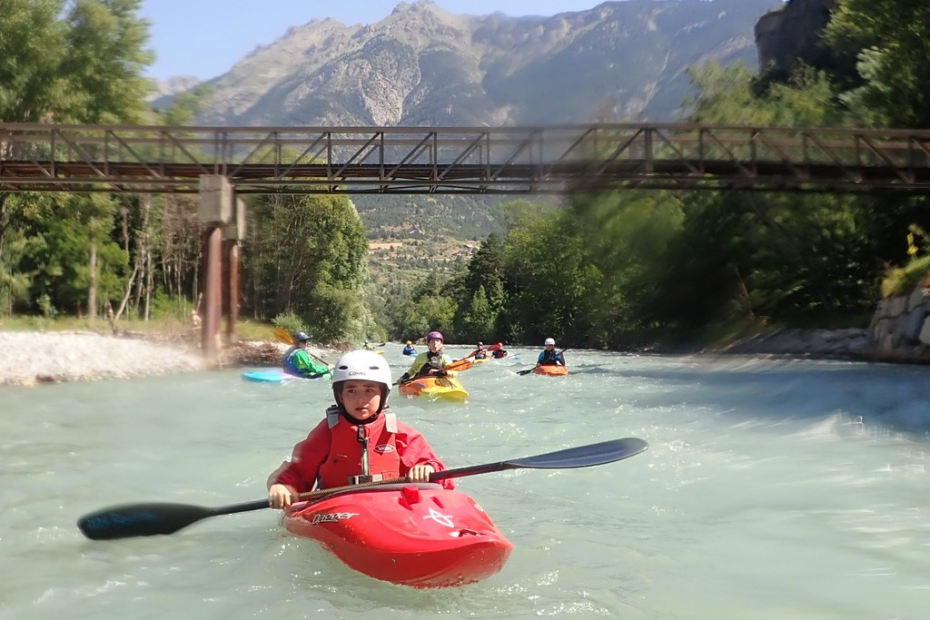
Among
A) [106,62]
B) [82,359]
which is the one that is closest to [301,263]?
[106,62]

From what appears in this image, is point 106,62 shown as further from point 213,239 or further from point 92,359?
point 92,359

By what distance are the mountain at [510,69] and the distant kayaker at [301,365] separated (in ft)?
23.4

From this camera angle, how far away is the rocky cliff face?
1930 inches

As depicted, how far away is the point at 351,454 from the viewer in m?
4.98

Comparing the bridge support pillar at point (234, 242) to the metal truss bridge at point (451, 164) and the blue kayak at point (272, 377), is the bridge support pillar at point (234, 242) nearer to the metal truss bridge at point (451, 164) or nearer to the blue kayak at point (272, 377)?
the metal truss bridge at point (451, 164)

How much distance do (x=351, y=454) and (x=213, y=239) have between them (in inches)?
659

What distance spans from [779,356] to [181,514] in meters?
22.8

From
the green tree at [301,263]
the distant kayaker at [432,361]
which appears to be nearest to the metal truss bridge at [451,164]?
the distant kayaker at [432,361]

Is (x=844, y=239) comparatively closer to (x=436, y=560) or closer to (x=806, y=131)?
(x=806, y=131)

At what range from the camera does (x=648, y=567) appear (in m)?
4.73

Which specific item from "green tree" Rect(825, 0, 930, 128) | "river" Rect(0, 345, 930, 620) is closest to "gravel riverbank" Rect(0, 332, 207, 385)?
"river" Rect(0, 345, 930, 620)

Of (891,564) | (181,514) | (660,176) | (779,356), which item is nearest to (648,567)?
(891,564)

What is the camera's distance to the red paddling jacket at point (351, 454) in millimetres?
4945

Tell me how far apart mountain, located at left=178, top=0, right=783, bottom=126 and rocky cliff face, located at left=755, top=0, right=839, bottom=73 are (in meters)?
1.86
